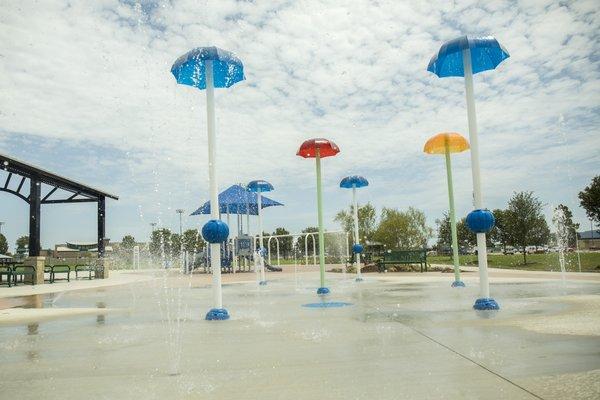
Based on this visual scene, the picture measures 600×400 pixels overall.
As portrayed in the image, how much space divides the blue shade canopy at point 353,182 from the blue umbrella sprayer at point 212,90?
768 cm

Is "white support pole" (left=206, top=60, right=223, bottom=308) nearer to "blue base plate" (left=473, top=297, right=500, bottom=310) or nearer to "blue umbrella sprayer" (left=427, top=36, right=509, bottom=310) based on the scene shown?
"blue umbrella sprayer" (left=427, top=36, right=509, bottom=310)

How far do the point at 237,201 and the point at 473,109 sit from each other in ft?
48.5

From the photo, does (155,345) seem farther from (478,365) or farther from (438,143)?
(438,143)

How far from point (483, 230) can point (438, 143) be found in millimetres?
5283

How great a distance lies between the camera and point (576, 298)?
7.82m

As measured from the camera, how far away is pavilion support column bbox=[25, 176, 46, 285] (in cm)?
1636

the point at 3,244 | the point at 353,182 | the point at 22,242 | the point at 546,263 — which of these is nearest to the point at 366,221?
the point at 546,263

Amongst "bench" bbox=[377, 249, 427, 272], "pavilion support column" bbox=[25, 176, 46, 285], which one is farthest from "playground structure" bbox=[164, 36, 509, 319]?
"pavilion support column" bbox=[25, 176, 46, 285]

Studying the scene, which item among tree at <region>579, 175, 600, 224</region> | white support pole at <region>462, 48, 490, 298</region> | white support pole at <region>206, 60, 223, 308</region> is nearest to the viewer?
white support pole at <region>206, 60, 223, 308</region>

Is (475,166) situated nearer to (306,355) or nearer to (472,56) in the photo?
(472,56)

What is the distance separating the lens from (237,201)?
20.6 meters

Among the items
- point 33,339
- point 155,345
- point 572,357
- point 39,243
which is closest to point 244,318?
point 155,345

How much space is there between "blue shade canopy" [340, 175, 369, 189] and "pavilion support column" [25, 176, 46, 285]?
11365mm

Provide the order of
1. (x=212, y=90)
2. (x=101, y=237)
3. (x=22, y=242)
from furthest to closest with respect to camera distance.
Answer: (x=22, y=242) → (x=101, y=237) → (x=212, y=90)
